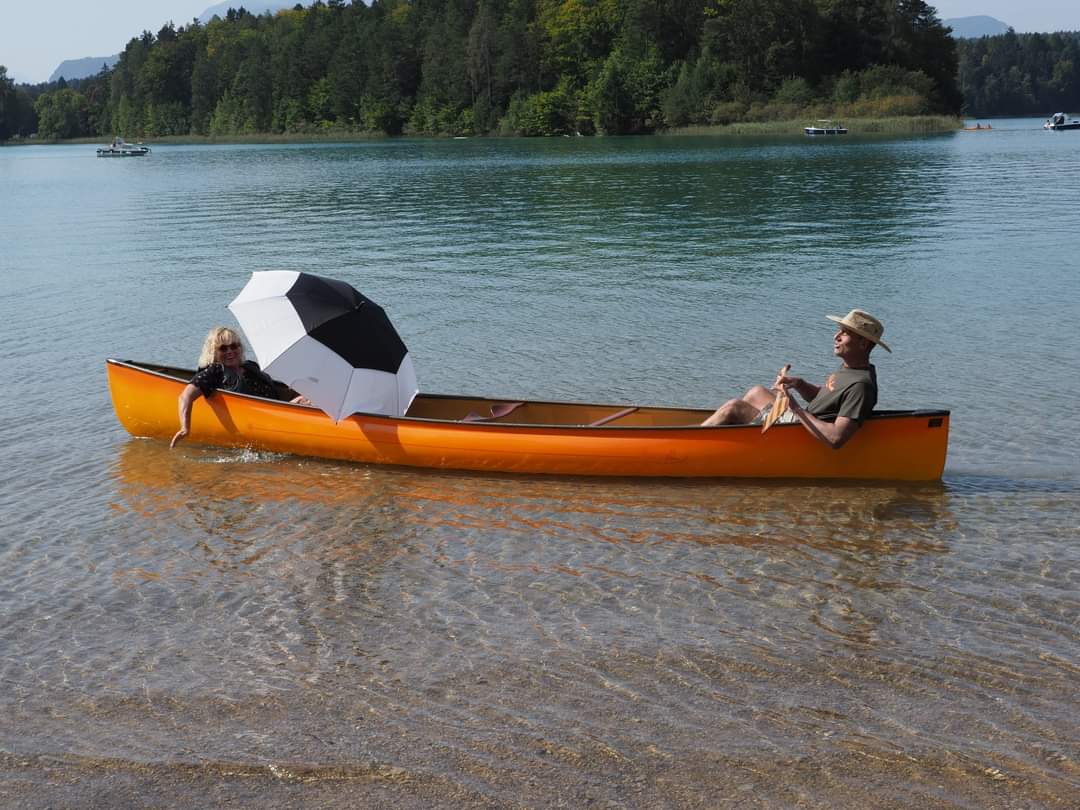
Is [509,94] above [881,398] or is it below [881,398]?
above

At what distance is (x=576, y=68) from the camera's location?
139m

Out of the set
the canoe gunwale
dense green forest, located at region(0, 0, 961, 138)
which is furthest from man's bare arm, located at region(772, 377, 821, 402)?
dense green forest, located at region(0, 0, 961, 138)

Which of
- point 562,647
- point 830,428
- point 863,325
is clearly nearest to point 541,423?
point 830,428

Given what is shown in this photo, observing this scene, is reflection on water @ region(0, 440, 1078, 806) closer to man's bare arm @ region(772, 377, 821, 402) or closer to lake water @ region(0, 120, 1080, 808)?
lake water @ region(0, 120, 1080, 808)

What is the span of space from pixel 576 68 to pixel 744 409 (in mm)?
134974

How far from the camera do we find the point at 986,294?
19.8m

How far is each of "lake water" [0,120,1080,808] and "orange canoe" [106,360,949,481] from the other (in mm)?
204

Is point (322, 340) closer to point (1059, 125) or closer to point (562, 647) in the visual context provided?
point (562, 647)

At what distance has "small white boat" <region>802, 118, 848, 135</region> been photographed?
98.9 m

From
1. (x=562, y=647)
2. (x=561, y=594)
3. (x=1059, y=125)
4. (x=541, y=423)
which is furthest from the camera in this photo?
(x=1059, y=125)

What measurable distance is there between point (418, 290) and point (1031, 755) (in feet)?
56.4

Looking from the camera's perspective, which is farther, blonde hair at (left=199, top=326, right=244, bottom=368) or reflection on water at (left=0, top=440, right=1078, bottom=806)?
blonde hair at (left=199, top=326, right=244, bottom=368)

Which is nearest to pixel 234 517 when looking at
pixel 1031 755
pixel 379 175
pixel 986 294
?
pixel 1031 755

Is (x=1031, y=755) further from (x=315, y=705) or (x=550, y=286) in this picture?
(x=550, y=286)
